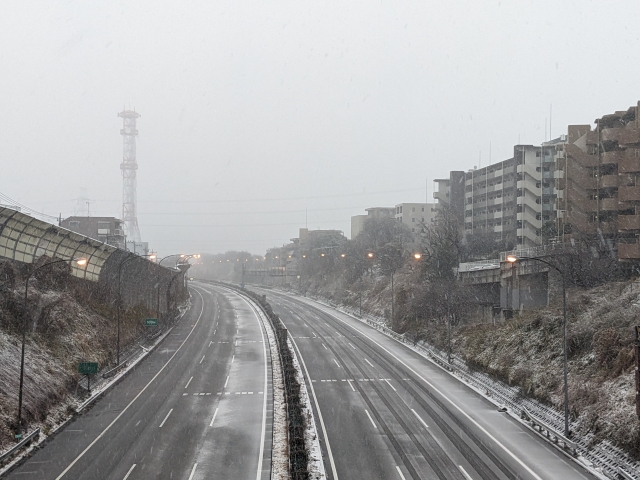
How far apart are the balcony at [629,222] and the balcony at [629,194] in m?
1.61

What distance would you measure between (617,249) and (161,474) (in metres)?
44.1

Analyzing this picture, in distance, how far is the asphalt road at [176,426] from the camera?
22.9 m

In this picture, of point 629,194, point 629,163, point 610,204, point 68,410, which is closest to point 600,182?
point 610,204

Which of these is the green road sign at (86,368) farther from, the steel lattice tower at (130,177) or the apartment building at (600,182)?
the steel lattice tower at (130,177)

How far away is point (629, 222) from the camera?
4894 cm

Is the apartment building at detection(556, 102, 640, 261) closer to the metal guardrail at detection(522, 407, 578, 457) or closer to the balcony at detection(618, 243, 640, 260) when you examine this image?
the balcony at detection(618, 243, 640, 260)

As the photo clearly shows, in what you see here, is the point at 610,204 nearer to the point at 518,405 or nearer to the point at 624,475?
the point at 518,405

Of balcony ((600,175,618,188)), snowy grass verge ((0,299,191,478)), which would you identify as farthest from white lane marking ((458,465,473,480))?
balcony ((600,175,618,188))

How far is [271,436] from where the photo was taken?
2728 centimetres

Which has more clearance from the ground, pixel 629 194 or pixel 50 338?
pixel 629 194

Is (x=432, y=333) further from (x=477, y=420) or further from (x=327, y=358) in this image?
(x=477, y=420)

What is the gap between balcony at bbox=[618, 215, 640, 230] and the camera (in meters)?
47.8

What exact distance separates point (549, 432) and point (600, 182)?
123ft

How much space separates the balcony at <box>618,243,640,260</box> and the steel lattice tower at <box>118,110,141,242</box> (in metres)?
103
